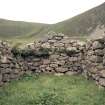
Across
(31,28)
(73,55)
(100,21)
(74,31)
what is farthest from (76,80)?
(31,28)

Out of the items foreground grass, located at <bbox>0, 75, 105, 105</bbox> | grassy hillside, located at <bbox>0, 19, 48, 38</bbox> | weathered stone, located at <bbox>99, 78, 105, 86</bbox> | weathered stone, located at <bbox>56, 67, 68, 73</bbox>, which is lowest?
foreground grass, located at <bbox>0, 75, 105, 105</bbox>

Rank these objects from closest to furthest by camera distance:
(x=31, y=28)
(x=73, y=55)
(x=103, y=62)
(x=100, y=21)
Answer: (x=103, y=62) < (x=73, y=55) < (x=100, y=21) < (x=31, y=28)

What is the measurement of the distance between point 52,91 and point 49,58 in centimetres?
656

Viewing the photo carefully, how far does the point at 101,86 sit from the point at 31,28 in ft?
318

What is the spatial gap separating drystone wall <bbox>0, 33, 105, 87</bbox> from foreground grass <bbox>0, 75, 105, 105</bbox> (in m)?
1.08

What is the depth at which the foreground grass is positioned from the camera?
19984 mm

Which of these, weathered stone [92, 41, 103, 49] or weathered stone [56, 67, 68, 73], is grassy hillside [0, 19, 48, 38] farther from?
weathered stone [92, 41, 103, 49]

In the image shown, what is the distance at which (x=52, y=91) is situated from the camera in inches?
866

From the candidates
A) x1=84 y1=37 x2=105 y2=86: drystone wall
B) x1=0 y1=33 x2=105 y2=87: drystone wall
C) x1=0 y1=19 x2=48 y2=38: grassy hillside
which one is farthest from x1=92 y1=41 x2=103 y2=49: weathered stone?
x1=0 y1=19 x2=48 y2=38: grassy hillside

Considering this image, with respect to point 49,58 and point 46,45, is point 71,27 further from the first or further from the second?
point 49,58

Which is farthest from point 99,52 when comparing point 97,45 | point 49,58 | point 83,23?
point 83,23

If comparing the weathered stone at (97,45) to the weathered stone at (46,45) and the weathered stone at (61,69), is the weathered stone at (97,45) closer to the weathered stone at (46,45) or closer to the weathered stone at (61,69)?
the weathered stone at (61,69)

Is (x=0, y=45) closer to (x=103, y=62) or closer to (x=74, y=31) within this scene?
(x=103, y=62)

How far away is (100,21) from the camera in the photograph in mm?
108312
